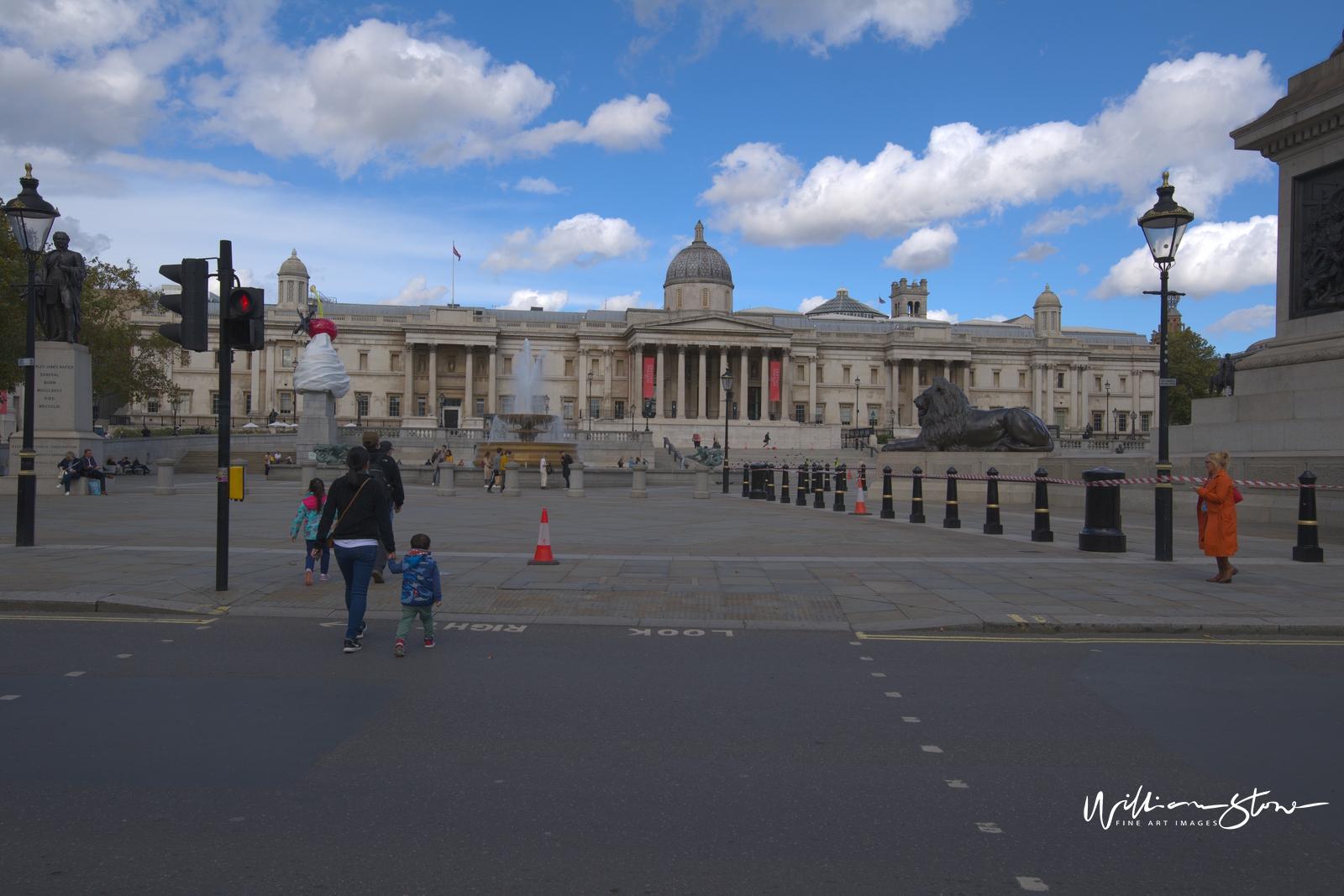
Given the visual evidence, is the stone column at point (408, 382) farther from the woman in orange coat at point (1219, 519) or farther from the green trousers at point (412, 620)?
the green trousers at point (412, 620)

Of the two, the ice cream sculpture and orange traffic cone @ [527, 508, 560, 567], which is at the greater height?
the ice cream sculpture

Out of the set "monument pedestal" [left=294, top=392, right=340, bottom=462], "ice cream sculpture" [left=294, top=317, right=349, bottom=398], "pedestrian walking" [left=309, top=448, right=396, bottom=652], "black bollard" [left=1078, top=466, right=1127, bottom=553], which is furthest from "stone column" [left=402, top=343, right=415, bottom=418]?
"pedestrian walking" [left=309, top=448, right=396, bottom=652]

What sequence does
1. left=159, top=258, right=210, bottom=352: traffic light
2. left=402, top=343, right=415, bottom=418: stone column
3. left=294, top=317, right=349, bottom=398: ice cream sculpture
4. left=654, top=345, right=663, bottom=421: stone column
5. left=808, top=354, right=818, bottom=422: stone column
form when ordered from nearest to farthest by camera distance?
left=159, top=258, right=210, bottom=352: traffic light < left=294, top=317, right=349, bottom=398: ice cream sculpture < left=654, top=345, right=663, bottom=421: stone column < left=402, top=343, right=415, bottom=418: stone column < left=808, top=354, right=818, bottom=422: stone column

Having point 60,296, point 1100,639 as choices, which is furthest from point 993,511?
point 60,296

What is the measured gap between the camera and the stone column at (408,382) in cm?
9531

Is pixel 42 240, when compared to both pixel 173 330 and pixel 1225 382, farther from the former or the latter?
pixel 1225 382

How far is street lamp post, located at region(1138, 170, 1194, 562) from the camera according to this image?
12.7 metres

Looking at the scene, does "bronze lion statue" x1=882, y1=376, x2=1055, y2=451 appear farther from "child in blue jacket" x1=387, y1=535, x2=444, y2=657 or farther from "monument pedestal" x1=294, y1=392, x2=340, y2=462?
"monument pedestal" x1=294, y1=392, x2=340, y2=462

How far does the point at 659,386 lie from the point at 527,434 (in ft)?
150

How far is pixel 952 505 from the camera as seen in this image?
61.3 ft

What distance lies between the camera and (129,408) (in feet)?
290

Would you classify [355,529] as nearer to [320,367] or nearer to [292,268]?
[320,367]

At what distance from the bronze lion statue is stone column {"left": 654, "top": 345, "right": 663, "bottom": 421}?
209 feet

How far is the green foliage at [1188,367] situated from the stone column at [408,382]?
7174 centimetres
